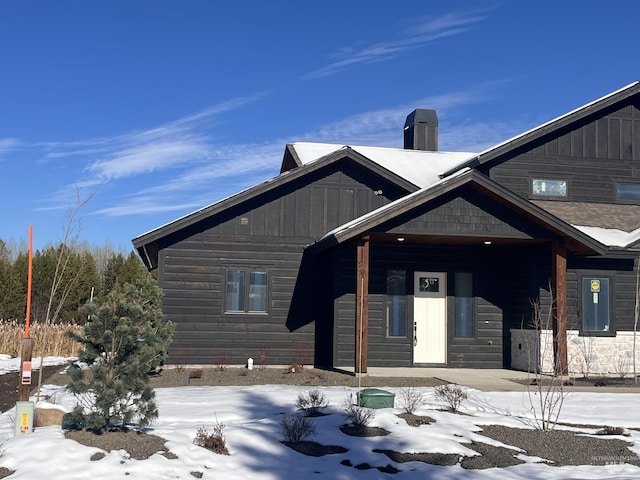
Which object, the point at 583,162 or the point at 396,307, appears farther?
the point at 583,162

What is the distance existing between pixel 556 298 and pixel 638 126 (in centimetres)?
670

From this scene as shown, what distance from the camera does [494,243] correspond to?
16156 mm

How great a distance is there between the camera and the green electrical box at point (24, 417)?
26.6 feet

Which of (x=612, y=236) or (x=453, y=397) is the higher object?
(x=612, y=236)

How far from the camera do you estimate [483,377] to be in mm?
14750

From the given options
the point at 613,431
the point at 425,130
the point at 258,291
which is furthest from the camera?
the point at 425,130

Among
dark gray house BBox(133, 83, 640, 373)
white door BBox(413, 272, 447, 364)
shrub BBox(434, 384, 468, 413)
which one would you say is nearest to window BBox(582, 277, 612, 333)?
dark gray house BBox(133, 83, 640, 373)

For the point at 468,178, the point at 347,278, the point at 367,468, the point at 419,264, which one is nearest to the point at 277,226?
the point at 347,278

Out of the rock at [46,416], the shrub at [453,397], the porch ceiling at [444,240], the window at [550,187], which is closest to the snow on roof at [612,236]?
the porch ceiling at [444,240]

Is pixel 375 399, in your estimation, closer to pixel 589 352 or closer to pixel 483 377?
pixel 483 377

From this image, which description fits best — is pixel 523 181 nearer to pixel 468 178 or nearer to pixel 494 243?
pixel 494 243

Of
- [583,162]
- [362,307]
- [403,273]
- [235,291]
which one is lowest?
[362,307]

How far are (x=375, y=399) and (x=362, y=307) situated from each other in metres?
4.22

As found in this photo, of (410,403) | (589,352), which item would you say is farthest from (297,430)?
(589,352)
